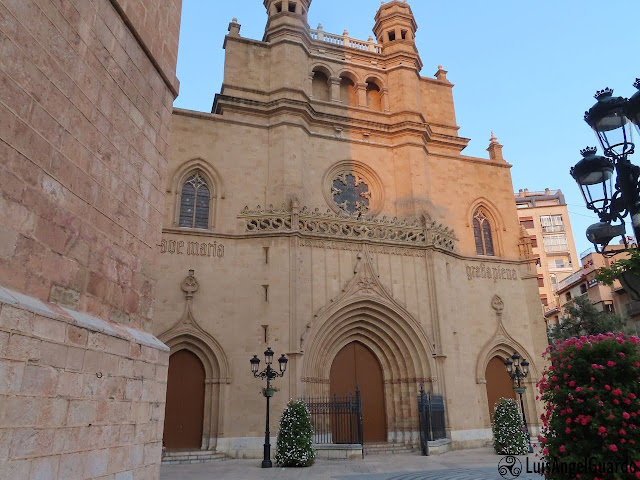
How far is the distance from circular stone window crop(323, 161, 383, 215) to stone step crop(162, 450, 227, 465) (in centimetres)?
1020

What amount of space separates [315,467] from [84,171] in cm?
1045

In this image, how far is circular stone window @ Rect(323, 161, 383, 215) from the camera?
2034 centimetres

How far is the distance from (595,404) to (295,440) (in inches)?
362

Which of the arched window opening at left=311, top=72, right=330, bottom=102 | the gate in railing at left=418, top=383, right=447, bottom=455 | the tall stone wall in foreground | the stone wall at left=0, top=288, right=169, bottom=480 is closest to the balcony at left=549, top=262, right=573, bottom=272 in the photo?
the arched window opening at left=311, top=72, right=330, bottom=102

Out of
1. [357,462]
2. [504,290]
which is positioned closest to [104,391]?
[357,462]

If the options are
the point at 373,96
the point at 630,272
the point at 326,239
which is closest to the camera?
the point at 630,272

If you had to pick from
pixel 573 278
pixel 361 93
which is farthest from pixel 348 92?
pixel 573 278

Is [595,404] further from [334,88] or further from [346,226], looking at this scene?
[334,88]

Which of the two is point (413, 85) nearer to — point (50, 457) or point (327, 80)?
point (327, 80)

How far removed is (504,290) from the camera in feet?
69.4

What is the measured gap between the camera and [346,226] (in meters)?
18.3

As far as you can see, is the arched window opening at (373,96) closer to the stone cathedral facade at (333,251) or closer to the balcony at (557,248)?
the stone cathedral facade at (333,251)

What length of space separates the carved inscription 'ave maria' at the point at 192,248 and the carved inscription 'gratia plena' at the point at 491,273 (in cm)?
1080

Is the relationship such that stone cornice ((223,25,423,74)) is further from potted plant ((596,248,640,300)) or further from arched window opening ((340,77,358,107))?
potted plant ((596,248,640,300))
